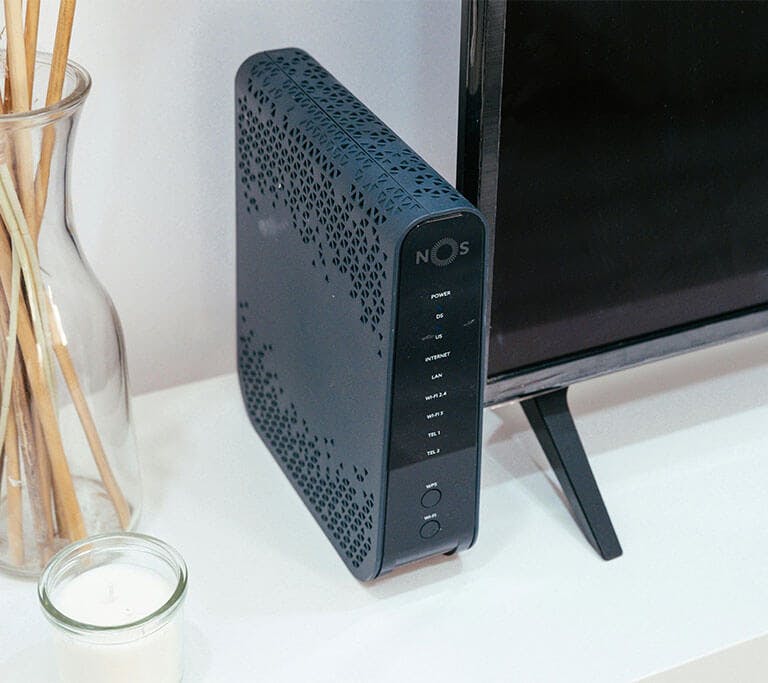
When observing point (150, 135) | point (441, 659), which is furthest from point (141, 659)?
point (150, 135)

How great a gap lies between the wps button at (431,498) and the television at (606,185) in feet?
0.29

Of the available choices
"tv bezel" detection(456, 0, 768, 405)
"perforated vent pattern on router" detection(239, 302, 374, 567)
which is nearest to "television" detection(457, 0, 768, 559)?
"tv bezel" detection(456, 0, 768, 405)

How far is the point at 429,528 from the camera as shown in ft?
2.60

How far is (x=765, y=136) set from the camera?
868mm

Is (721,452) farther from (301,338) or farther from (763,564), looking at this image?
(301,338)

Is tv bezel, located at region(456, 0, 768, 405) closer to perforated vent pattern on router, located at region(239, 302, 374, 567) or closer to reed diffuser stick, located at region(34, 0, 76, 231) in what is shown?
perforated vent pattern on router, located at region(239, 302, 374, 567)

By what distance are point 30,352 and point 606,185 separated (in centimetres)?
38

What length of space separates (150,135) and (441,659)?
1.44 ft

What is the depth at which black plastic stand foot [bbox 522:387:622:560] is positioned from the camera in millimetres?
851

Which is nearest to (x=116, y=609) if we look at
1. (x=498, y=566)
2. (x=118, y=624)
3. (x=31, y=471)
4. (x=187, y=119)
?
(x=118, y=624)

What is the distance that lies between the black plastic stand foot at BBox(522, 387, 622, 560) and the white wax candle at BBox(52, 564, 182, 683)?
29cm

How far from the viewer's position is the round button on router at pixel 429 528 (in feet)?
2.60

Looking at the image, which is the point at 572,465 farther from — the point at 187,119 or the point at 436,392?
the point at 187,119

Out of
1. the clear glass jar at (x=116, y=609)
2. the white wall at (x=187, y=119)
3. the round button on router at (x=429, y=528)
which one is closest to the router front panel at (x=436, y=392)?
the round button on router at (x=429, y=528)
